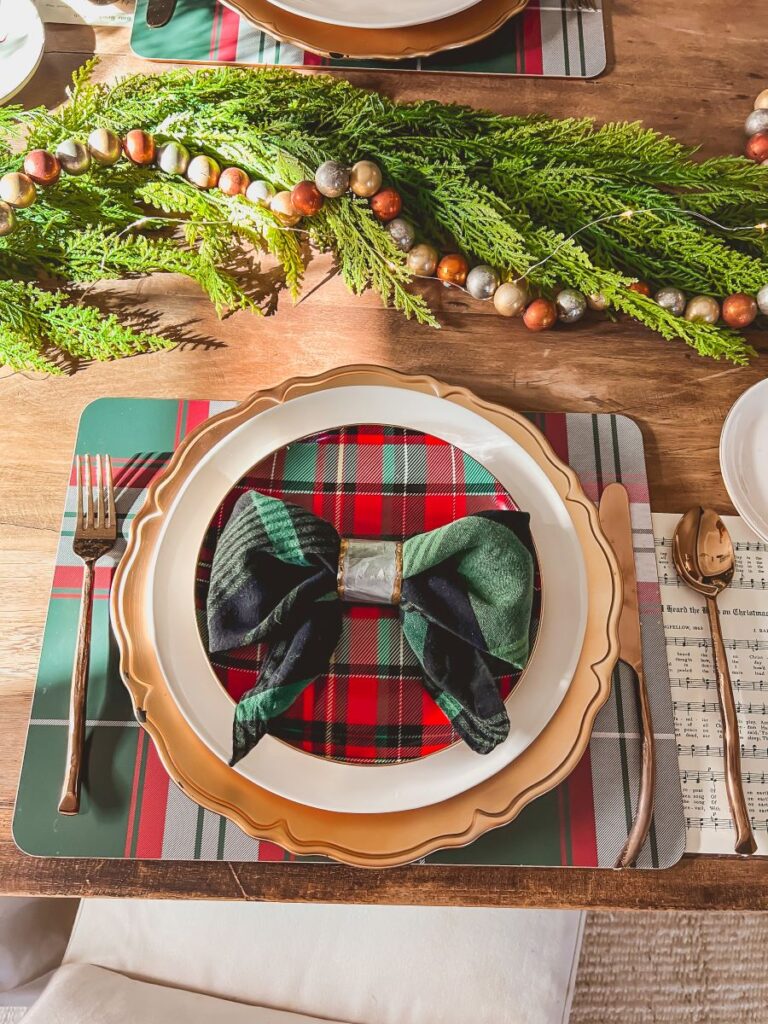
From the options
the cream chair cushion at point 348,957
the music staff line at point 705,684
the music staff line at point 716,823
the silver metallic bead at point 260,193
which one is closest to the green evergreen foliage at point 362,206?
the silver metallic bead at point 260,193

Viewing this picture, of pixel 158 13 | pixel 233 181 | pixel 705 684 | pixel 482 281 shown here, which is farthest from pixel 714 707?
pixel 158 13

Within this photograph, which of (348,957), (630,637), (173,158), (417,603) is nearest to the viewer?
(417,603)

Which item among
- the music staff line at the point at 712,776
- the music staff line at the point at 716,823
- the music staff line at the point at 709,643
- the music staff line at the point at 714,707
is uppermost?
the music staff line at the point at 709,643

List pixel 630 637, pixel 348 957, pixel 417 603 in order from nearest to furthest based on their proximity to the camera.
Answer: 1. pixel 417 603
2. pixel 630 637
3. pixel 348 957

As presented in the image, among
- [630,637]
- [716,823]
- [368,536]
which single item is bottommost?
[716,823]

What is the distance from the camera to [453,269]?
→ 0.74 m

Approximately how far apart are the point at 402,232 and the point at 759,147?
1.34 ft

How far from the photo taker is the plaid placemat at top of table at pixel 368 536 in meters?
0.55

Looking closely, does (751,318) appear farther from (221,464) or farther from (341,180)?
(221,464)

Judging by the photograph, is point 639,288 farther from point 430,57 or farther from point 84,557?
point 84,557

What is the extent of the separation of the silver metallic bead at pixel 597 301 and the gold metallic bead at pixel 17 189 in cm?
57

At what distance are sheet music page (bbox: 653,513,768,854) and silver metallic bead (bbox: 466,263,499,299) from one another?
11.1 inches

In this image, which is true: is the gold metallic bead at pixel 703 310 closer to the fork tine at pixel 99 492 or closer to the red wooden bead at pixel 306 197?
the red wooden bead at pixel 306 197

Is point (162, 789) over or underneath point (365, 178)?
underneath
